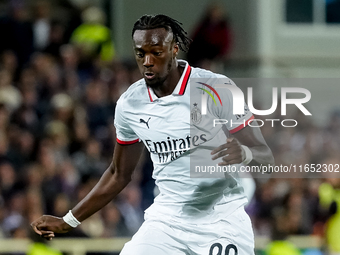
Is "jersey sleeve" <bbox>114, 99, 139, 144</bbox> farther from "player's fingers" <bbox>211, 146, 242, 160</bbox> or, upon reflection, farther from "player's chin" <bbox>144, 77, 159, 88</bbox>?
"player's fingers" <bbox>211, 146, 242, 160</bbox>

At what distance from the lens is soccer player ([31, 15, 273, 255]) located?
3869 mm

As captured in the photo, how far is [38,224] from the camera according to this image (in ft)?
14.0

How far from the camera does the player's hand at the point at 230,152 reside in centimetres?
350

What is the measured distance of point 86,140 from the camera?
8.33 meters

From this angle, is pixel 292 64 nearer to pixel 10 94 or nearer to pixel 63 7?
pixel 63 7

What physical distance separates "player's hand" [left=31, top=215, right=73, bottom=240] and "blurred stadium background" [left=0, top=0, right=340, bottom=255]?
244 cm

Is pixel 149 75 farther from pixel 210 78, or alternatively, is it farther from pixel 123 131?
pixel 123 131

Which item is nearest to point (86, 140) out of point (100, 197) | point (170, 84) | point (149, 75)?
point (100, 197)

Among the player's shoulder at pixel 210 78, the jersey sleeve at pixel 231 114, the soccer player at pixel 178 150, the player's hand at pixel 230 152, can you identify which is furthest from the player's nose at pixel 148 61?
the player's hand at pixel 230 152

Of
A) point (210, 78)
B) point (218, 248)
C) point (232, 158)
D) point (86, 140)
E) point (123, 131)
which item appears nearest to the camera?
point (232, 158)

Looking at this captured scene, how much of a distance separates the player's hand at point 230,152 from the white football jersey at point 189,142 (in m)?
0.35

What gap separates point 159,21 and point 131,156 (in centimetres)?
95

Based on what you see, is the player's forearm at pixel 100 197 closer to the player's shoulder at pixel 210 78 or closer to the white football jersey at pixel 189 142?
the white football jersey at pixel 189 142

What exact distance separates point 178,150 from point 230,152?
1.78ft
